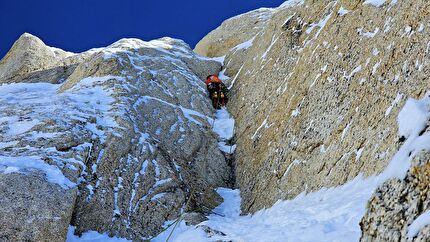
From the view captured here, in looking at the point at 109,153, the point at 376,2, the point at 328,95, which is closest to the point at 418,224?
the point at 328,95

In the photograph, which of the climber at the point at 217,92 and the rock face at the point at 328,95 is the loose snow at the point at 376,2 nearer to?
the rock face at the point at 328,95

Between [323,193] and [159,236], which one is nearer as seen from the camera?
[323,193]

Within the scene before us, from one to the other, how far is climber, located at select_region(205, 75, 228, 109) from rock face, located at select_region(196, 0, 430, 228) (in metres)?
2.38

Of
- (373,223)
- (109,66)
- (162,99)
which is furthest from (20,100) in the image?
(373,223)

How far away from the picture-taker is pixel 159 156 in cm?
1859

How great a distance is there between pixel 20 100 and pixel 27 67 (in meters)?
10.8

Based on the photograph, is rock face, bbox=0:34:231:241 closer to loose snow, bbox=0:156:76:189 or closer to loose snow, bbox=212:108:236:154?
loose snow, bbox=0:156:76:189

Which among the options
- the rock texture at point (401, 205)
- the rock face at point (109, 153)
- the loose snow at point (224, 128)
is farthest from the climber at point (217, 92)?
the rock texture at point (401, 205)

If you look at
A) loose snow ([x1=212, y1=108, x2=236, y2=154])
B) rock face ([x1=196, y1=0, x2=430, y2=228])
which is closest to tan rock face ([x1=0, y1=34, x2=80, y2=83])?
loose snow ([x1=212, y1=108, x2=236, y2=154])

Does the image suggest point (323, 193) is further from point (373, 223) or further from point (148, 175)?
point (148, 175)

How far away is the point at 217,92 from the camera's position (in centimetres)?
2698

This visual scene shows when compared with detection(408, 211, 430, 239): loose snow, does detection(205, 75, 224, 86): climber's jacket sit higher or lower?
lower

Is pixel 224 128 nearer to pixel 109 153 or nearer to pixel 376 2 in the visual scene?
pixel 109 153

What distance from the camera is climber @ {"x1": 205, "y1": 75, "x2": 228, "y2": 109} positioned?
88.1 ft
